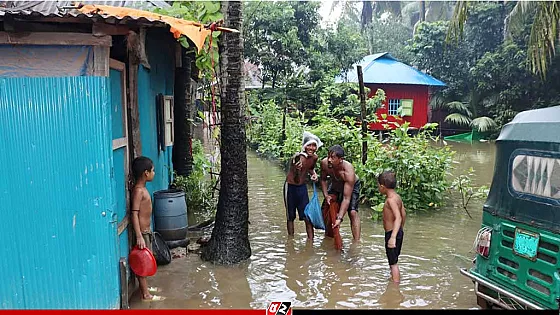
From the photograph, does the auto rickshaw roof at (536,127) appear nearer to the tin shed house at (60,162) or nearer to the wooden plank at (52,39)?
the tin shed house at (60,162)

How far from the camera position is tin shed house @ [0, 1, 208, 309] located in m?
3.99

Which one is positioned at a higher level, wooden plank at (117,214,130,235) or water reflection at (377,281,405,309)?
wooden plank at (117,214,130,235)

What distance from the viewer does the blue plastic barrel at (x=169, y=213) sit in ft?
20.7

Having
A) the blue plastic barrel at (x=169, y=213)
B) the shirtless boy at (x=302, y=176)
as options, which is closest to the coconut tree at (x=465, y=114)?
the shirtless boy at (x=302, y=176)

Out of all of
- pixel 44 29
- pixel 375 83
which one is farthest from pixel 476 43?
pixel 44 29

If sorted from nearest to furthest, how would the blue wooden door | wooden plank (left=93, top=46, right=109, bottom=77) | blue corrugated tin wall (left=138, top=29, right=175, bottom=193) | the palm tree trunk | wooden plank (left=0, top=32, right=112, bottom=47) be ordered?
wooden plank (left=0, top=32, right=112, bottom=47) → wooden plank (left=93, top=46, right=109, bottom=77) → the blue wooden door → the palm tree trunk → blue corrugated tin wall (left=138, top=29, right=175, bottom=193)

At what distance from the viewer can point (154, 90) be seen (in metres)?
7.21

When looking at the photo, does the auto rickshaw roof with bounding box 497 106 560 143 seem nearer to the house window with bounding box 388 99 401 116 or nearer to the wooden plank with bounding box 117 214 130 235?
the wooden plank with bounding box 117 214 130 235

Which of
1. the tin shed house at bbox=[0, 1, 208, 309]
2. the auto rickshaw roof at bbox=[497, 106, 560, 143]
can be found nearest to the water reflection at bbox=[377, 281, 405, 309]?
the auto rickshaw roof at bbox=[497, 106, 560, 143]

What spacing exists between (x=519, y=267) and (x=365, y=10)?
38730 mm

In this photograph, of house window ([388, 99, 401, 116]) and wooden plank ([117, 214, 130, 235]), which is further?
house window ([388, 99, 401, 116])

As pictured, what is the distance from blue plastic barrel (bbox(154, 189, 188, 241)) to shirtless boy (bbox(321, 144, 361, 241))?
214 centimetres

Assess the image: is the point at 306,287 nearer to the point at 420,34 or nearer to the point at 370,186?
the point at 370,186

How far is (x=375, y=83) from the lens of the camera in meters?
Result: 26.1
